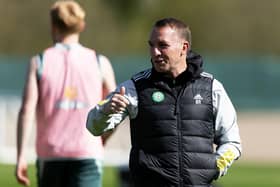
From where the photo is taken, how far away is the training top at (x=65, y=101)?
838 cm

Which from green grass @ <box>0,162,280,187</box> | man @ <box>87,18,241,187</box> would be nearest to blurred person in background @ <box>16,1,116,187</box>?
man @ <box>87,18,241,187</box>

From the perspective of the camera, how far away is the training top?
8.38 metres

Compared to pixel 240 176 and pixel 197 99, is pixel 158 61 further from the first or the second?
pixel 240 176

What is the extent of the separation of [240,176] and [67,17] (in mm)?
12782

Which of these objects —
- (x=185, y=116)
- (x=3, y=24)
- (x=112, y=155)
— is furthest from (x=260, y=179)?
(x=3, y=24)

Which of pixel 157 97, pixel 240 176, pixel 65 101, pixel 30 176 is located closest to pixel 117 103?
pixel 157 97

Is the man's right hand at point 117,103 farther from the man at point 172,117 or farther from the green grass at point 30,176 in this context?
the green grass at point 30,176

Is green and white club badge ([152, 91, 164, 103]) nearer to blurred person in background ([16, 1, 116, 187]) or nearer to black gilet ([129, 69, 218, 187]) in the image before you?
black gilet ([129, 69, 218, 187])

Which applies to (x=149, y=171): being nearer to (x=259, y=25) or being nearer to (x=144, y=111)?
(x=144, y=111)

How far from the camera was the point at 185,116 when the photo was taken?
6945 millimetres

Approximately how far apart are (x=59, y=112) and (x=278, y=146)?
22287mm

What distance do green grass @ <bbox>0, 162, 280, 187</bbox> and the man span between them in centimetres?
935

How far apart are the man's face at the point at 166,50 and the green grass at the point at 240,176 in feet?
31.0

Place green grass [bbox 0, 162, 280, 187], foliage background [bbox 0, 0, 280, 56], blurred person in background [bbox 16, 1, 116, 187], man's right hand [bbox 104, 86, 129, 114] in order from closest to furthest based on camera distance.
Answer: man's right hand [bbox 104, 86, 129, 114] < blurred person in background [bbox 16, 1, 116, 187] < green grass [bbox 0, 162, 280, 187] < foliage background [bbox 0, 0, 280, 56]
